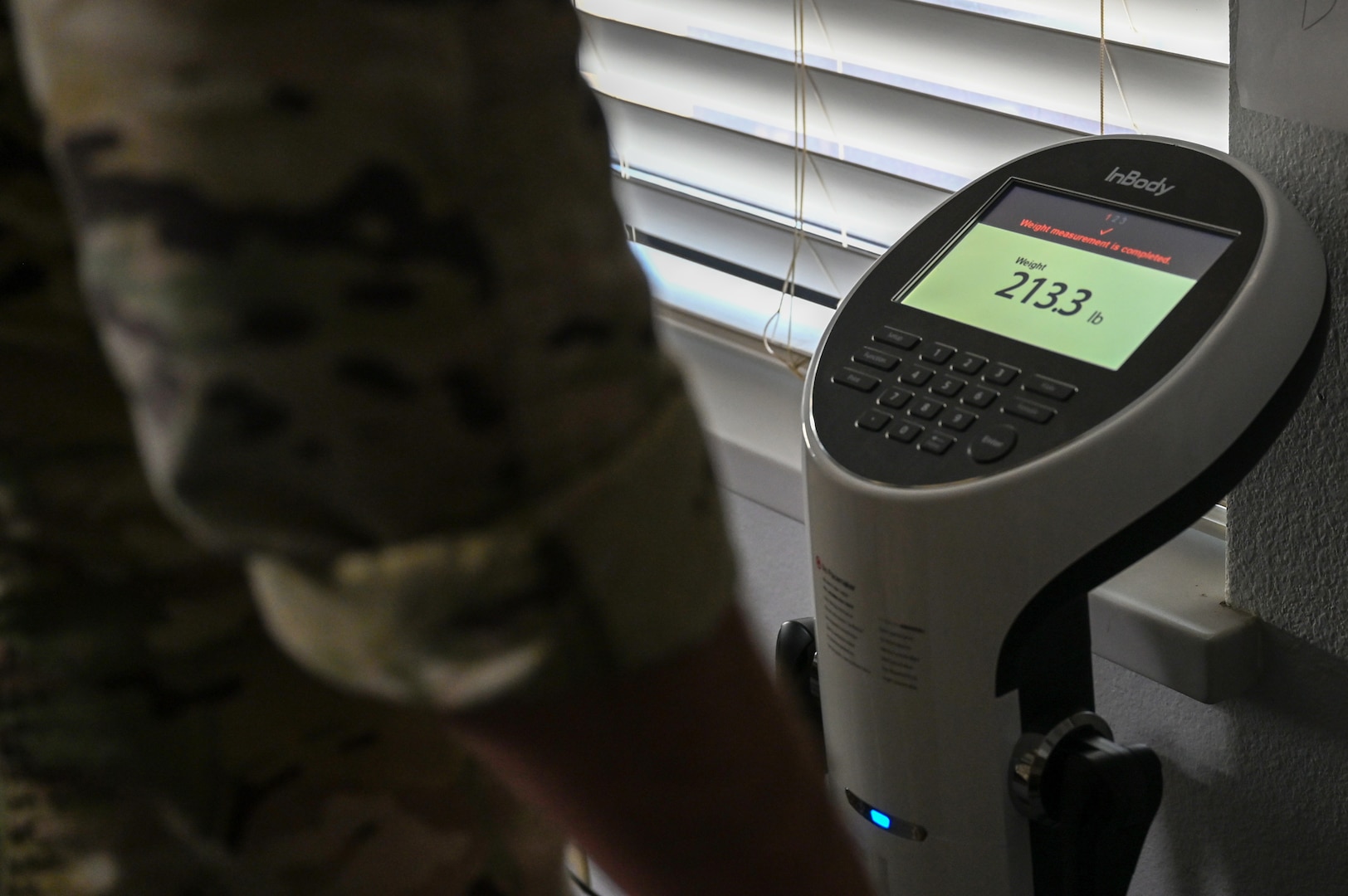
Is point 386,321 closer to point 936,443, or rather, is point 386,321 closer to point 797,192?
point 936,443

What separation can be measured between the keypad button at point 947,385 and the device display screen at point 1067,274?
1.6 inches

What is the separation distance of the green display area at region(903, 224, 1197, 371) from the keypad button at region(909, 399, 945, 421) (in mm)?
59

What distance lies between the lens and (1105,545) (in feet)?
2.03

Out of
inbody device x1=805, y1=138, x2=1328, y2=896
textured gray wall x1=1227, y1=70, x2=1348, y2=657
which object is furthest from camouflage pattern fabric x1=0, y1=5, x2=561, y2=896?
textured gray wall x1=1227, y1=70, x2=1348, y2=657

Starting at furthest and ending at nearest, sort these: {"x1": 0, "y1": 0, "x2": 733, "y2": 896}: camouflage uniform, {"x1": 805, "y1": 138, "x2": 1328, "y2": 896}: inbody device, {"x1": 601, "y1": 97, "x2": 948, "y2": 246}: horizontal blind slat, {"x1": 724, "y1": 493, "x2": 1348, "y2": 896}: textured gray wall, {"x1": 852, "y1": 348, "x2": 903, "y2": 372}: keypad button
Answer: {"x1": 601, "y1": 97, "x2": 948, "y2": 246}: horizontal blind slat < {"x1": 724, "y1": 493, "x2": 1348, "y2": 896}: textured gray wall < {"x1": 852, "y1": 348, "x2": 903, "y2": 372}: keypad button < {"x1": 805, "y1": 138, "x2": 1328, "y2": 896}: inbody device < {"x1": 0, "y1": 0, "x2": 733, "y2": 896}: camouflage uniform

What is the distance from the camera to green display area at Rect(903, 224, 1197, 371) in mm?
654

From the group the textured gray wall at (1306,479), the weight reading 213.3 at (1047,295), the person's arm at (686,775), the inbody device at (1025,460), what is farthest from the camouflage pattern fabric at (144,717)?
the textured gray wall at (1306,479)

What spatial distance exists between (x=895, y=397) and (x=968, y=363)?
0.15ft

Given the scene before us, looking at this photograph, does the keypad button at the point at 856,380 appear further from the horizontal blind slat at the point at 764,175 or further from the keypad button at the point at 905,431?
the horizontal blind slat at the point at 764,175

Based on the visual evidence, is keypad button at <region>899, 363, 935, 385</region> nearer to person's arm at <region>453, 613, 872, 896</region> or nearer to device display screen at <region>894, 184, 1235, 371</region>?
device display screen at <region>894, 184, 1235, 371</region>

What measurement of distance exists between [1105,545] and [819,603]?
174 millimetres

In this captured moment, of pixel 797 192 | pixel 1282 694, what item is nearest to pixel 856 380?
pixel 1282 694

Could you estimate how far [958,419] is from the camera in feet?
2.18

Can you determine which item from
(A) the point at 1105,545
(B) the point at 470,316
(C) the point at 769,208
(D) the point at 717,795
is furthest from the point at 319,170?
(C) the point at 769,208
